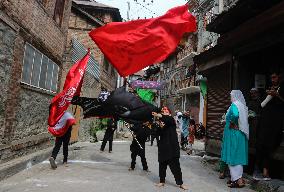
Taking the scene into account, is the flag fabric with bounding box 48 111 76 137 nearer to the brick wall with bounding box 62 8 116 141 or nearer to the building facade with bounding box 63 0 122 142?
the building facade with bounding box 63 0 122 142

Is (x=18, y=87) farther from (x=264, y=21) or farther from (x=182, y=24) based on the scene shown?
(x=264, y=21)

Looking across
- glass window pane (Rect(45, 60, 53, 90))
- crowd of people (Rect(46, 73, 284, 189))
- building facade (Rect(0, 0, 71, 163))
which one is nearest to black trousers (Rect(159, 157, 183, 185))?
crowd of people (Rect(46, 73, 284, 189))

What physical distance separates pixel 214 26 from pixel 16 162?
7602mm

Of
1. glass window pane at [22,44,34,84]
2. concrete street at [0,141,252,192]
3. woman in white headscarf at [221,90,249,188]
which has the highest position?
glass window pane at [22,44,34,84]

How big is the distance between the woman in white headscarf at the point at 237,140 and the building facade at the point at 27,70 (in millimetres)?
5216

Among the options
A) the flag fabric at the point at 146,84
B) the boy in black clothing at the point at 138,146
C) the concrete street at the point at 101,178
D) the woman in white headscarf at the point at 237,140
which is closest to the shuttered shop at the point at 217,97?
the concrete street at the point at 101,178

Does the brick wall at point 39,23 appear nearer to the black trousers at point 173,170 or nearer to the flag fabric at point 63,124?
the flag fabric at point 63,124

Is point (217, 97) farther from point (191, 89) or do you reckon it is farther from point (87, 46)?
point (191, 89)

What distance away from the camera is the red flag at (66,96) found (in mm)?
8008

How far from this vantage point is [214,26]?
1129cm

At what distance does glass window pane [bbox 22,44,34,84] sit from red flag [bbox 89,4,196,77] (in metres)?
2.59

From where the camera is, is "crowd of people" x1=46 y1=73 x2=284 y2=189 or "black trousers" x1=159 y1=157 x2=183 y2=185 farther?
"crowd of people" x1=46 y1=73 x2=284 y2=189

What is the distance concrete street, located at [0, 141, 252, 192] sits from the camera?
6296 millimetres

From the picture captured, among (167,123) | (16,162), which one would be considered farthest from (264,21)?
(16,162)
